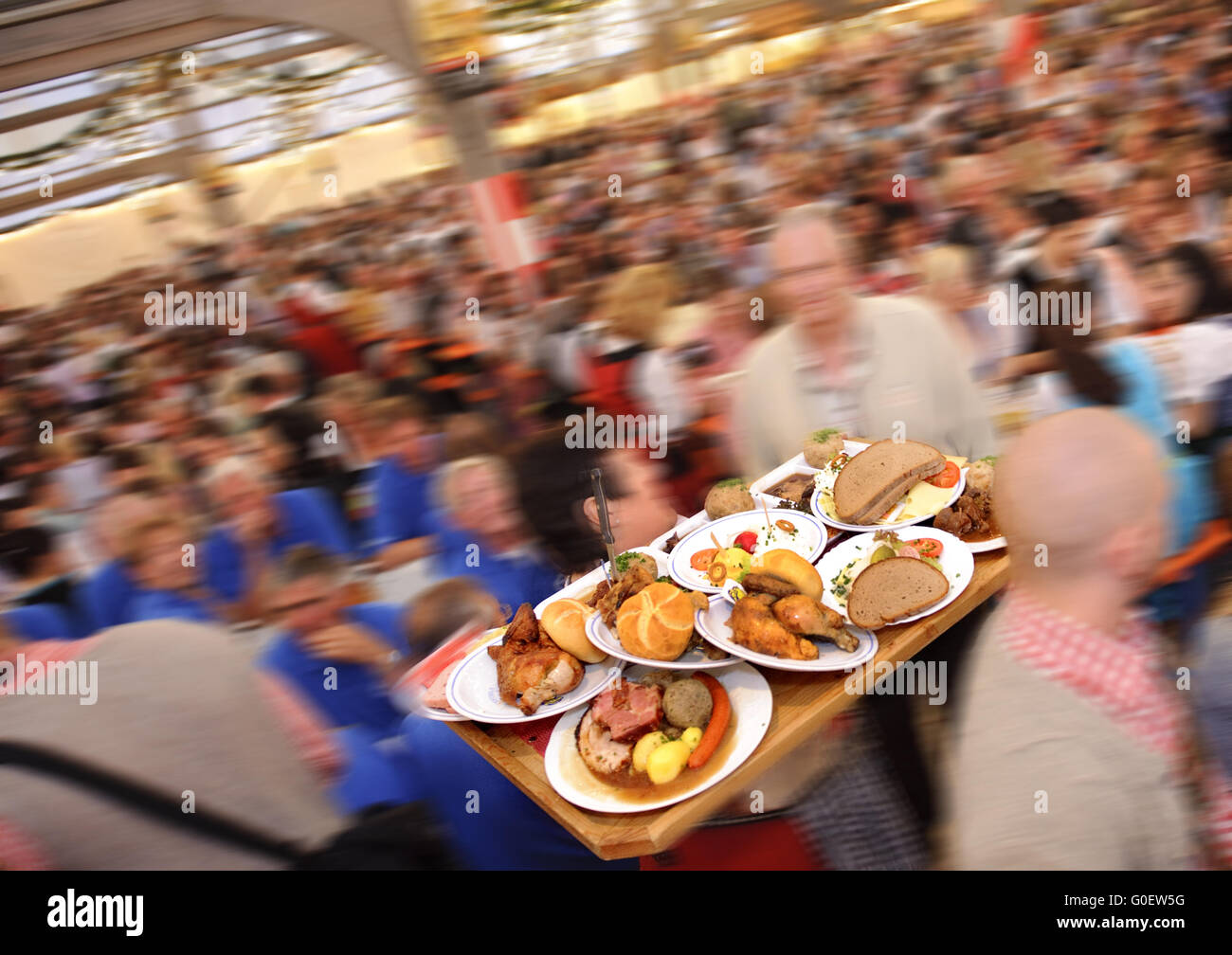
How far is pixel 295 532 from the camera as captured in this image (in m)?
2.99

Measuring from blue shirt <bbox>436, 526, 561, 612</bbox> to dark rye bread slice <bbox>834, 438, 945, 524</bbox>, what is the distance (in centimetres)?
95

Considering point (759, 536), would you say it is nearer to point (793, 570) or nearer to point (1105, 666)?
point (793, 570)

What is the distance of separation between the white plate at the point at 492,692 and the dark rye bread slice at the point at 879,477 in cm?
80

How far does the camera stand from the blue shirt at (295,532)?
291 cm

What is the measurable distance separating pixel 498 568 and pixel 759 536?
3.30ft

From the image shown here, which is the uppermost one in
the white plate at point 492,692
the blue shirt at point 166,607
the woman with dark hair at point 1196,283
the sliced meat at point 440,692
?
the woman with dark hair at point 1196,283

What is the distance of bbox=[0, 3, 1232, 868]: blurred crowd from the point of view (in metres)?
2.86

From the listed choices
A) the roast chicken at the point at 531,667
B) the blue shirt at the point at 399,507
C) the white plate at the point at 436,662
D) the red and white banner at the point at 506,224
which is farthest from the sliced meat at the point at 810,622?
the red and white banner at the point at 506,224

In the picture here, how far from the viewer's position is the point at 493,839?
7.53 ft

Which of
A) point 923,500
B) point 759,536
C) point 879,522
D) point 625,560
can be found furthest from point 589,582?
point 923,500

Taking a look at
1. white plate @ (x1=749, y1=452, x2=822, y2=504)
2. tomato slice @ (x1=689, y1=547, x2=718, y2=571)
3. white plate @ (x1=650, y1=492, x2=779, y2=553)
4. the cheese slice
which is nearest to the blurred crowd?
white plate @ (x1=650, y1=492, x2=779, y2=553)

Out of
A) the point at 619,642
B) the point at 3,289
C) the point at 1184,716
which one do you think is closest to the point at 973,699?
the point at 1184,716

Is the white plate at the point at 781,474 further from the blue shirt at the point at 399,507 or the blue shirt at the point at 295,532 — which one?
the blue shirt at the point at 295,532

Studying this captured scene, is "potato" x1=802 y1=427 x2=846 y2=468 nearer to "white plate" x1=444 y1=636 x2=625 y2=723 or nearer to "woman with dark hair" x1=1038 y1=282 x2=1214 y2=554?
"woman with dark hair" x1=1038 y1=282 x2=1214 y2=554
